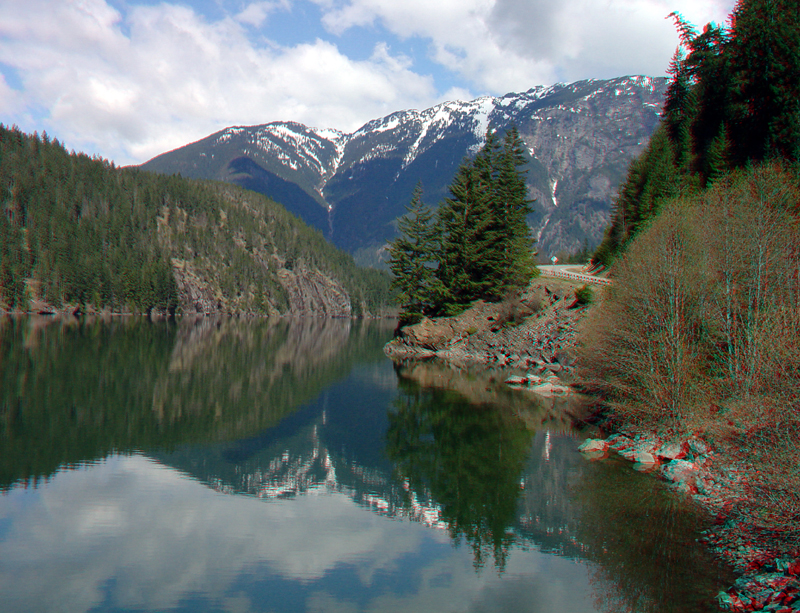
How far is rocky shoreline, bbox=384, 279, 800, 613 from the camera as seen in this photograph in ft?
44.5

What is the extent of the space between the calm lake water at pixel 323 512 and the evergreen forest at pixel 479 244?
32487 millimetres

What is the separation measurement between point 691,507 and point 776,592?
7638 mm

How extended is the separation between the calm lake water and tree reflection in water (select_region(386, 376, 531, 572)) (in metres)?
0.13

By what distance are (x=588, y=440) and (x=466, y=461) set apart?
7.22 metres

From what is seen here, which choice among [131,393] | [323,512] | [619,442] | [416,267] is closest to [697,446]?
[619,442]

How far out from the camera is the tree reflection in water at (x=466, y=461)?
19.0 metres

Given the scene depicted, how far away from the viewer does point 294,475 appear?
971 inches

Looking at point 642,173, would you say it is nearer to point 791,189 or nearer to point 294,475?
point 791,189

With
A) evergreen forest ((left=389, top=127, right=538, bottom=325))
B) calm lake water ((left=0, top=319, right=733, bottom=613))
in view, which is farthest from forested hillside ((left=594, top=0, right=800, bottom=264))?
calm lake water ((left=0, top=319, right=733, bottom=613))

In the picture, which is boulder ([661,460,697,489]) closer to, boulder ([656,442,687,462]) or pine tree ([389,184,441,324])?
boulder ([656,442,687,462])

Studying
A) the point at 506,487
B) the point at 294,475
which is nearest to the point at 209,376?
the point at 294,475

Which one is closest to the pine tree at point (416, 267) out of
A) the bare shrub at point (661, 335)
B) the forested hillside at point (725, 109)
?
the forested hillside at point (725, 109)

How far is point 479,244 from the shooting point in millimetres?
70375

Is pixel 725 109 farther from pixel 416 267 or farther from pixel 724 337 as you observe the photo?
Answer: pixel 724 337
